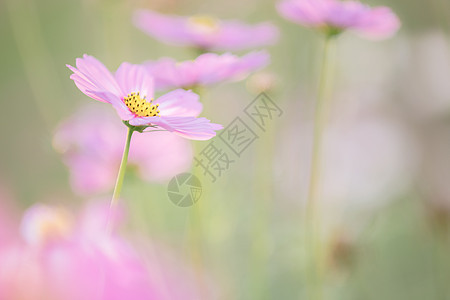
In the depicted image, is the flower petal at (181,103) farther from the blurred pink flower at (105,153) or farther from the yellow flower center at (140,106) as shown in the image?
the blurred pink flower at (105,153)

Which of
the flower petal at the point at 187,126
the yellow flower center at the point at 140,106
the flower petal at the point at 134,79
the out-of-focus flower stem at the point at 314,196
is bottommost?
the out-of-focus flower stem at the point at 314,196

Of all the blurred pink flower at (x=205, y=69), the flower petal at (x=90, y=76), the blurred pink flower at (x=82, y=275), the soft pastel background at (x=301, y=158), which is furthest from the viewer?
the soft pastel background at (x=301, y=158)

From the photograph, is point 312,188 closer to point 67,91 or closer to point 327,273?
point 327,273

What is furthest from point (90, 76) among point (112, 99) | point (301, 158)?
point (301, 158)

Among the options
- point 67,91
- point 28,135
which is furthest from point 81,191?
point 67,91

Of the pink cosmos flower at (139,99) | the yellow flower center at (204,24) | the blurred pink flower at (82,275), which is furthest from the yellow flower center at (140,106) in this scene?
the yellow flower center at (204,24)

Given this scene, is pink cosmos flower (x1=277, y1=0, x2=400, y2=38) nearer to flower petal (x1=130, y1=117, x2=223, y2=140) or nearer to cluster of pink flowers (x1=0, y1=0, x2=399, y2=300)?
cluster of pink flowers (x1=0, y1=0, x2=399, y2=300)

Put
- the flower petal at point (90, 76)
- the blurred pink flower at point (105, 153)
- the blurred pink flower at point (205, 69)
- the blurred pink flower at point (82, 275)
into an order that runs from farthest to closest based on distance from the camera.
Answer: the blurred pink flower at point (105, 153)
the blurred pink flower at point (205, 69)
the flower petal at point (90, 76)
the blurred pink flower at point (82, 275)
